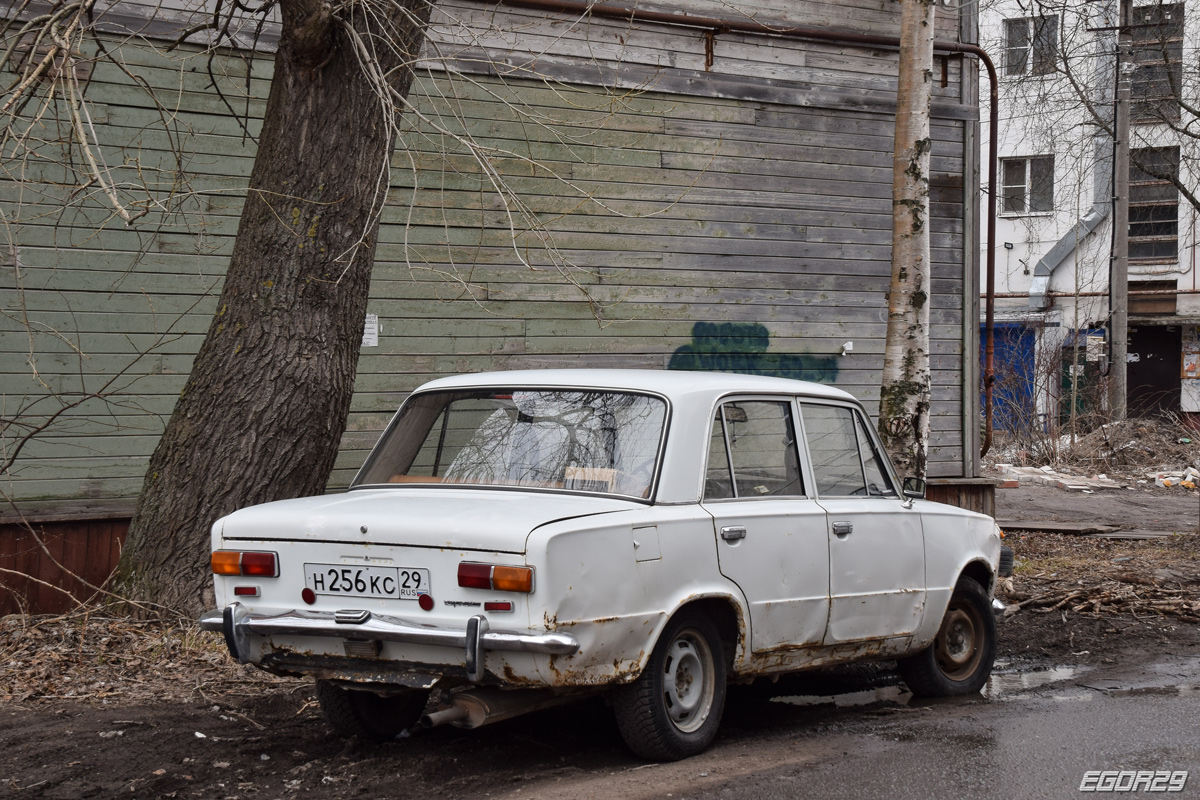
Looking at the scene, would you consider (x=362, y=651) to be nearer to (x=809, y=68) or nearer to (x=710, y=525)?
(x=710, y=525)

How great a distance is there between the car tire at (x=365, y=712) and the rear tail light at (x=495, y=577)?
94cm

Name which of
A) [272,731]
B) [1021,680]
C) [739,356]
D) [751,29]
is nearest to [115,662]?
[272,731]

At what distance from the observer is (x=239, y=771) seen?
4.55 metres

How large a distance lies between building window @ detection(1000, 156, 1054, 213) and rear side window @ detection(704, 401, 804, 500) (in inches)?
1064

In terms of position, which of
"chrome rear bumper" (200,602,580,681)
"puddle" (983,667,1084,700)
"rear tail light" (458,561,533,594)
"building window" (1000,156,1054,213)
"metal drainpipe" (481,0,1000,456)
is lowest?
"puddle" (983,667,1084,700)

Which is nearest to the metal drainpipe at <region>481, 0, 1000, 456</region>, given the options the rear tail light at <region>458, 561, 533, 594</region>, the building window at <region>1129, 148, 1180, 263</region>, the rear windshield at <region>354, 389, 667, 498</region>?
the rear windshield at <region>354, 389, 667, 498</region>

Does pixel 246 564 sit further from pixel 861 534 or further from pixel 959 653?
pixel 959 653

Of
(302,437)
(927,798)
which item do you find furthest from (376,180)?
(927,798)

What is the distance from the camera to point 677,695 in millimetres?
4715

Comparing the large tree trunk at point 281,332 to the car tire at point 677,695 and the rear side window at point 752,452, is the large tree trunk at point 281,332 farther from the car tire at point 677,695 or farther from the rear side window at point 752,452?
the car tire at point 677,695

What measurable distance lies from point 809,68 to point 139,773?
8.91 m

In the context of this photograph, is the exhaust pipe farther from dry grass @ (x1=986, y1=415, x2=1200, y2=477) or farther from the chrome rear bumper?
dry grass @ (x1=986, y1=415, x2=1200, y2=477)

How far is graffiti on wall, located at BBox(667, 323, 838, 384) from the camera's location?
10688 mm

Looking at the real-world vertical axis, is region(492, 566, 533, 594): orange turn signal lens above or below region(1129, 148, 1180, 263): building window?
below
